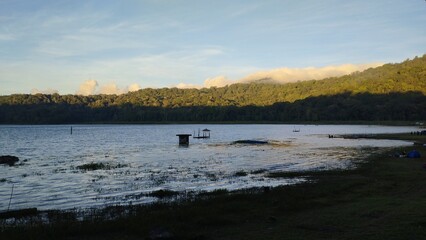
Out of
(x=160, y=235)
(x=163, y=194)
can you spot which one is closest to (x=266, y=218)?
(x=160, y=235)

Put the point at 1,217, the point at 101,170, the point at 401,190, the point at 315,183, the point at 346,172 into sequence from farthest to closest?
the point at 101,170 → the point at 346,172 → the point at 315,183 → the point at 401,190 → the point at 1,217

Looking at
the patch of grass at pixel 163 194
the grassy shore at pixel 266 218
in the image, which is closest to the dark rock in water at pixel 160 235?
the grassy shore at pixel 266 218

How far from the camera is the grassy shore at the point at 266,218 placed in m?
15.4

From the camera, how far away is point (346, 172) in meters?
37.5

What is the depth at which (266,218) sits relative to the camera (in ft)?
61.5

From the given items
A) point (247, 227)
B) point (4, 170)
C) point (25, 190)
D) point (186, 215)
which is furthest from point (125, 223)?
point (4, 170)

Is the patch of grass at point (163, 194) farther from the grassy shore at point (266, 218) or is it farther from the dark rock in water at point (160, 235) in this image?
the dark rock in water at point (160, 235)

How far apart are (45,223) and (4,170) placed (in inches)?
1182

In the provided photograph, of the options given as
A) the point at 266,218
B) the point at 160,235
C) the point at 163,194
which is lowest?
the point at 163,194

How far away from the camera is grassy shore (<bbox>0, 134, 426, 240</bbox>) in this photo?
15.4m

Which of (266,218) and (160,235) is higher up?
(160,235)

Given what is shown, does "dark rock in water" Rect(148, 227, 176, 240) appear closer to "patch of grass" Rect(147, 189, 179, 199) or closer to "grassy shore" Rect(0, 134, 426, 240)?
"grassy shore" Rect(0, 134, 426, 240)

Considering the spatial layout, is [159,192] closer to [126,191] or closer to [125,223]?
[126,191]

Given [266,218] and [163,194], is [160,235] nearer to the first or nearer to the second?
[266,218]
